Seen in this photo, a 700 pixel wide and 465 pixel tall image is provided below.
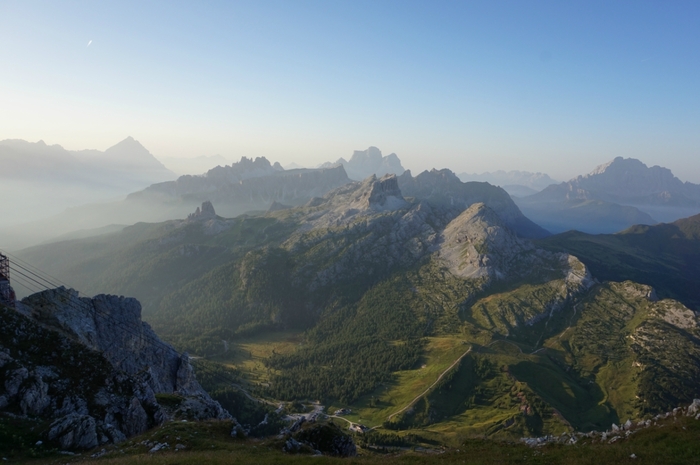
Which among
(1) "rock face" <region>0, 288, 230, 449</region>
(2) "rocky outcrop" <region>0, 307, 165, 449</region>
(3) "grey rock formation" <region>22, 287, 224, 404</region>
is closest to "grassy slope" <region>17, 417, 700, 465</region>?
(2) "rocky outcrop" <region>0, 307, 165, 449</region>

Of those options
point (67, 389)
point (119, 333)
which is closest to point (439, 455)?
point (67, 389)

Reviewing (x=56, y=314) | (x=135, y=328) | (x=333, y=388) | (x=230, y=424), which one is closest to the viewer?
(x=230, y=424)

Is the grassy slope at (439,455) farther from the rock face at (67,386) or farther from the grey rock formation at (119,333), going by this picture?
the grey rock formation at (119,333)

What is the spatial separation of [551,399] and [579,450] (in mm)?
150105

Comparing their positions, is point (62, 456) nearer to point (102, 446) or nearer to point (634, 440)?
point (102, 446)

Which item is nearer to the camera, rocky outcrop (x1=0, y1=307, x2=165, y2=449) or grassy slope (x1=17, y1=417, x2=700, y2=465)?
grassy slope (x1=17, y1=417, x2=700, y2=465)

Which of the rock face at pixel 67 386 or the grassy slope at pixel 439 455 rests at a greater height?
the rock face at pixel 67 386

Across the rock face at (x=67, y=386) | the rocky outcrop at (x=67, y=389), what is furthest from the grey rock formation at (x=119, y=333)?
the rocky outcrop at (x=67, y=389)

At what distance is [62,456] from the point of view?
40.4 m

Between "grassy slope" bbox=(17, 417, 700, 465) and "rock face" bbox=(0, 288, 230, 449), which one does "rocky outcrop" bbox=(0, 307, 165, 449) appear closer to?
"rock face" bbox=(0, 288, 230, 449)

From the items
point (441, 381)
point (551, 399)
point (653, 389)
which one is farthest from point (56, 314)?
point (653, 389)

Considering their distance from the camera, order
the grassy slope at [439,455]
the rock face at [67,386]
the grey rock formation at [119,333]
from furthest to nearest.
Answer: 1. the grey rock formation at [119,333]
2. the rock face at [67,386]
3. the grassy slope at [439,455]

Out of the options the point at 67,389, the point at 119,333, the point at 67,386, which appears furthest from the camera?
the point at 119,333

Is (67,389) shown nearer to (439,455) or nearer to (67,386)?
(67,386)
